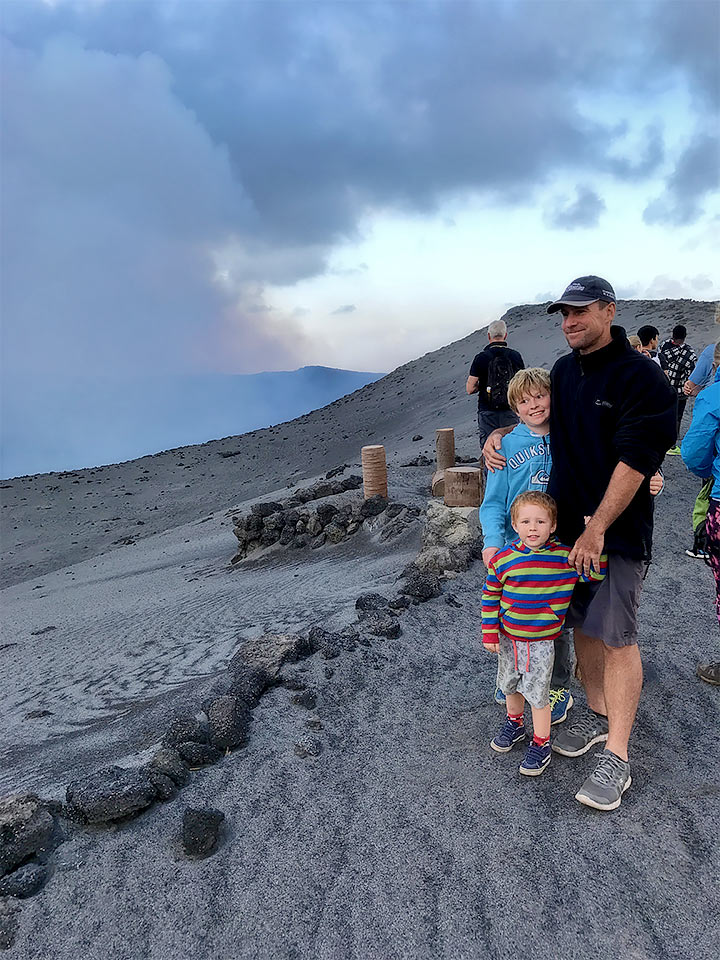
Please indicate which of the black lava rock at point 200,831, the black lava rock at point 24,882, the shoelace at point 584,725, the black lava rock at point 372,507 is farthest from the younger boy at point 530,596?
the black lava rock at point 372,507

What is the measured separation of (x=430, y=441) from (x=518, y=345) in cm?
1349

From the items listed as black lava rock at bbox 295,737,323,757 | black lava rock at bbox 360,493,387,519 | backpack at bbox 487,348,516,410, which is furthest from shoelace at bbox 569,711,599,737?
black lava rock at bbox 360,493,387,519

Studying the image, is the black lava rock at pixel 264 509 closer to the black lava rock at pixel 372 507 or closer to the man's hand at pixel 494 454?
the black lava rock at pixel 372 507

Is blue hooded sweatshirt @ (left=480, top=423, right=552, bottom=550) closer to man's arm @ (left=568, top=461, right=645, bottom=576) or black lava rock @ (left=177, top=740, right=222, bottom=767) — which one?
man's arm @ (left=568, top=461, right=645, bottom=576)

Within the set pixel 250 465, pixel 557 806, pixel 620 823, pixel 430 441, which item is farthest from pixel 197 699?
pixel 250 465

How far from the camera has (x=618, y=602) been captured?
99.7 inches

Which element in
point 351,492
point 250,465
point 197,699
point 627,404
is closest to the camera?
point 627,404

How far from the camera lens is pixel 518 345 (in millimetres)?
29312

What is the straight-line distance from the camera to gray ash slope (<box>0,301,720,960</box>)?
2.22 metres

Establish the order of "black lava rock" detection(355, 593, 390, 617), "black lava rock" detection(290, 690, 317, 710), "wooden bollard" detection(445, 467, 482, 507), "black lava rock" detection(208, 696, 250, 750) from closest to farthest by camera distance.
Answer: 1. "black lava rock" detection(208, 696, 250, 750)
2. "black lava rock" detection(290, 690, 317, 710)
3. "black lava rock" detection(355, 593, 390, 617)
4. "wooden bollard" detection(445, 467, 482, 507)

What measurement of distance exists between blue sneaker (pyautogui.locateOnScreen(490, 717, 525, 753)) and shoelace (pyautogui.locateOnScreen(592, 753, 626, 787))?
49cm

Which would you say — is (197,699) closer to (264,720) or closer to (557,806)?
(264,720)

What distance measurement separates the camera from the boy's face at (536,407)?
108 inches

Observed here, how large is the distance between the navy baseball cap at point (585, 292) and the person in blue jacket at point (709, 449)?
890 mm
